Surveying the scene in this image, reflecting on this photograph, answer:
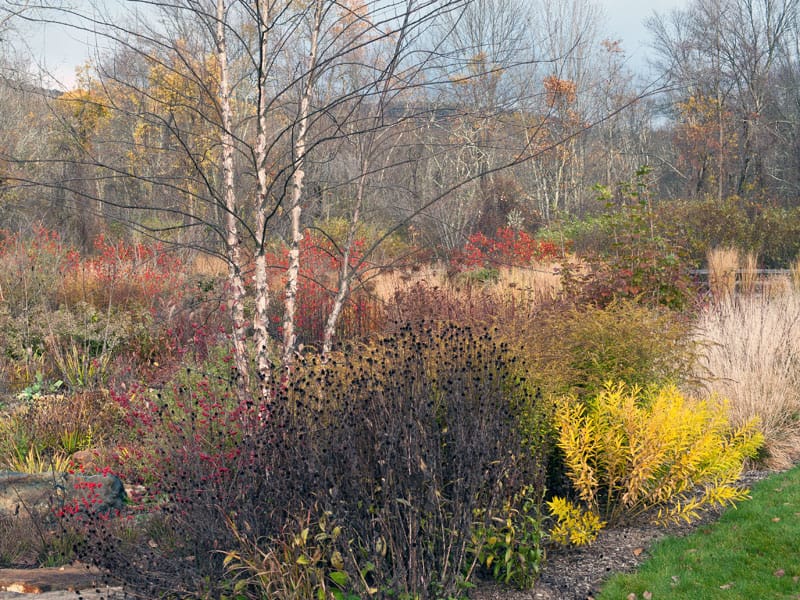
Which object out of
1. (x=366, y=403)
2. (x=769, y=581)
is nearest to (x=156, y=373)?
(x=366, y=403)

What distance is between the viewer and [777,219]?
1723 centimetres

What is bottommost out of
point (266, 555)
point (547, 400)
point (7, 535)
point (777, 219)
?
point (7, 535)

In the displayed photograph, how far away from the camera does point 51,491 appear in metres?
4.80

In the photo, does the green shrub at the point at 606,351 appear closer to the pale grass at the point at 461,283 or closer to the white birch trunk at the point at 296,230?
the white birch trunk at the point at 296,230

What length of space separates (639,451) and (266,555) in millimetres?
2213

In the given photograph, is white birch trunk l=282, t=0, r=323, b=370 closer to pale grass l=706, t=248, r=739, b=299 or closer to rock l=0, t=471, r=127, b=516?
rock l=0, t=471, r=127, b=516

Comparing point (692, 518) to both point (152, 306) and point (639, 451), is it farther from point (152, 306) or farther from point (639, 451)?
point (152, 306)

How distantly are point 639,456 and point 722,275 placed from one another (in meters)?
7.69

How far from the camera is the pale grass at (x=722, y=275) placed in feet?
33.2

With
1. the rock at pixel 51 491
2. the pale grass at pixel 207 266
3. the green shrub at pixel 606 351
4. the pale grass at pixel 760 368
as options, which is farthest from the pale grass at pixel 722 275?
Answer: the rock at pixel 51 491

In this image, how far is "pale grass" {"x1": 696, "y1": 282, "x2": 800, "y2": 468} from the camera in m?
6.20

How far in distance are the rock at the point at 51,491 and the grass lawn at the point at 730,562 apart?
10.0 ft

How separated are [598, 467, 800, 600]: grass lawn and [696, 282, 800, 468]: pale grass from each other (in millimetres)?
1304

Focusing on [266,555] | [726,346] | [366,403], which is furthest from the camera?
[726,346]
